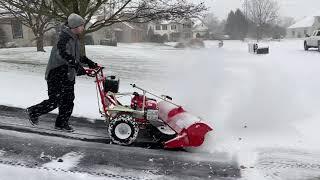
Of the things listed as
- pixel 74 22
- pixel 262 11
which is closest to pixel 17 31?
pixel 74 22

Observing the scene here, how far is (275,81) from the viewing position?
11773 mm

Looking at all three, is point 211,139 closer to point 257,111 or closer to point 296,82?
point 257,111

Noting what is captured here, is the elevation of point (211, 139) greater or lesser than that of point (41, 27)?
lesser

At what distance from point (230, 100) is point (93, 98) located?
2.98 meters

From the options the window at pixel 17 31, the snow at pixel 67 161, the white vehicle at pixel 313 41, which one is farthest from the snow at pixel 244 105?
the window at pixel 17 31

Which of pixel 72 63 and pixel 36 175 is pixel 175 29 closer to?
pixel 72 63

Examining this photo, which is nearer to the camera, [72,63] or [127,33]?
[72,63]

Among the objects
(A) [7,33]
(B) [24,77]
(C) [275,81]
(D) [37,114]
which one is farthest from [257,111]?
(A) [7,33]

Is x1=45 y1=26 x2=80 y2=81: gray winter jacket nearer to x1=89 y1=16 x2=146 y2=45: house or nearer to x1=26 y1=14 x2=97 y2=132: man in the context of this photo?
x1=26 y1=14 x2=97 y2=132: man

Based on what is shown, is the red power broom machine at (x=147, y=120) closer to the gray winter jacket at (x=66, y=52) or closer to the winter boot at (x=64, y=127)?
the gray winter jacket at (x=66, y=52)

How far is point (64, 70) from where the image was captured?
7.04 m

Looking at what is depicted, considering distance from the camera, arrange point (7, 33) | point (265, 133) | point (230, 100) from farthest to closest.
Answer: point (7, 33) < point (230, 100) < point (265, 133)

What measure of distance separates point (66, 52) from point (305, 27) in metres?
89.5

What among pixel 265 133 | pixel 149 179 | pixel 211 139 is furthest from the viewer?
pixel 265 133
